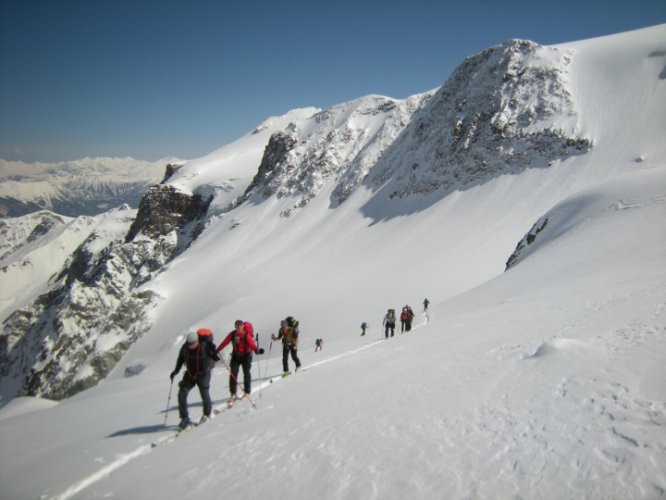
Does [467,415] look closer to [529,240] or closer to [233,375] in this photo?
[233,375]

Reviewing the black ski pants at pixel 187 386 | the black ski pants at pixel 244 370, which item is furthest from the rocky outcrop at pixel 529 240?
the black ski pants at pixel 187 386

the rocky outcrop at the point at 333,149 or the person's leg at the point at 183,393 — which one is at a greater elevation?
the rocky outcrop at the point at 333,149

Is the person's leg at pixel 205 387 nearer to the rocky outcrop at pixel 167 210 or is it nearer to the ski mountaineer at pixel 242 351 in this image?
the ski mountaineer at pixel 242 351

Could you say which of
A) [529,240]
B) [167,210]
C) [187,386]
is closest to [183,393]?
[187,386]

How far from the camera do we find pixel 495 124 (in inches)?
2415

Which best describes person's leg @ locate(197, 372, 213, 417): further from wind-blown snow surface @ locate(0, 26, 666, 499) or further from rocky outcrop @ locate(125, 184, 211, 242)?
rocky outcrop @ locate(125, 184, 211, 242)

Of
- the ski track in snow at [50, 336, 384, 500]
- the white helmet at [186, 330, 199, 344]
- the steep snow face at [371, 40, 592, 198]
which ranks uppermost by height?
the steep snow face at [371, 40, 592, 198]

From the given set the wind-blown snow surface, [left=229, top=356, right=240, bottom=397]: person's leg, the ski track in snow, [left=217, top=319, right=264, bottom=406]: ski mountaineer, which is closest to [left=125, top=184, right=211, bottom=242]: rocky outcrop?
the wind-blown snow surface

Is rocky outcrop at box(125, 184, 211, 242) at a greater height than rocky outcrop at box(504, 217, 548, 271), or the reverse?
rocky outcrop at box(125, 184, 211, 242)

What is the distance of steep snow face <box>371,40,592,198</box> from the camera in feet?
185

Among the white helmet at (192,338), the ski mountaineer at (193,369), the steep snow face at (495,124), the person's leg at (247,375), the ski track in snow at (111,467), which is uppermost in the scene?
the steep snow face at (495,124)

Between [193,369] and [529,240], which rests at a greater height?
[529,240]

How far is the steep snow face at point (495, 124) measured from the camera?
185ft

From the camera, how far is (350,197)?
81375 mm
